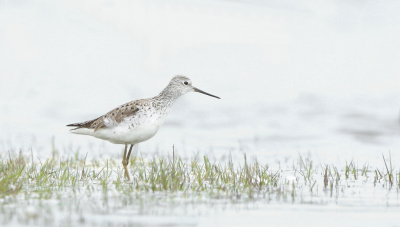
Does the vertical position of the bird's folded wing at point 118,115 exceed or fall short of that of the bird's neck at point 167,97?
it falls short

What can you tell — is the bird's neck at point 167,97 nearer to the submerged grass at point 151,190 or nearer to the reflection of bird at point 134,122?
the reflection of bird at point 134,122

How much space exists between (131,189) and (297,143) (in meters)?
9.60

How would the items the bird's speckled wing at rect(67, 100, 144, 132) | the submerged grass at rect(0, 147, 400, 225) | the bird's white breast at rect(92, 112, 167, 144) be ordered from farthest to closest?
the bird's speckled wing at rect(67, 100, 144, 132) < the bird's white breast at rect(92, 112, 167, 144) < the submerged grass at rect(0, 147, 400, 225)

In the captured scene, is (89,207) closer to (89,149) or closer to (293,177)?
(293,177)

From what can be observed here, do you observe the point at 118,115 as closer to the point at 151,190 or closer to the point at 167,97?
the point at 167,97

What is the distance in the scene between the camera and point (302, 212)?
6293 millimetres

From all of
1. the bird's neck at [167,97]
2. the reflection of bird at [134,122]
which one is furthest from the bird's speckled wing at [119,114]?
the bird's neck at [167,97]

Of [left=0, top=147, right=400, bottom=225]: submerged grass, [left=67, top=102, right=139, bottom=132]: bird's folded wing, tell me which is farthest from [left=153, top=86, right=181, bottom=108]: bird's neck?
[left=0, top=147, right=400, bottom=225]: submerged grass

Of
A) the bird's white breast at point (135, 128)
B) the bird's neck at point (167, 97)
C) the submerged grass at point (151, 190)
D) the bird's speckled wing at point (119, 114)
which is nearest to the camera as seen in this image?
the submerged grass at point (151, 190)

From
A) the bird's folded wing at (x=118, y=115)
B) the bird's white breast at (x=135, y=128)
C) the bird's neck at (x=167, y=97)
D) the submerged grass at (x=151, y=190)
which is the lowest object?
the submerged grass at (x=151, y=190)

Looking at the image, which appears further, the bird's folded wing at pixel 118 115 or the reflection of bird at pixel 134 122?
the bird's folded wing at pixel 118 115

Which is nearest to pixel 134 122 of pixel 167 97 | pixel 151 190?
pixel 167 97

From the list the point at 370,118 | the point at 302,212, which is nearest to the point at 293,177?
the point at 302,212

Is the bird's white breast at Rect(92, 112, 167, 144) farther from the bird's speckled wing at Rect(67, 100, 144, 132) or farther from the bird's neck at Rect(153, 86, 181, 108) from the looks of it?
the bird's neck at Rect(153, 86, 181, 108)
